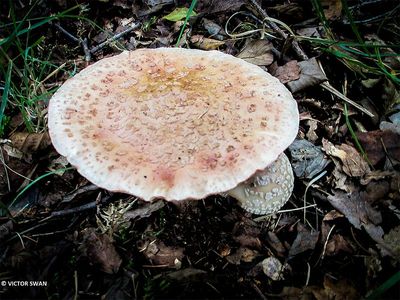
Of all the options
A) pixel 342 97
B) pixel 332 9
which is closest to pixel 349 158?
pixel 342 97

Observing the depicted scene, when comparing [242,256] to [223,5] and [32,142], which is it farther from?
[223,5]

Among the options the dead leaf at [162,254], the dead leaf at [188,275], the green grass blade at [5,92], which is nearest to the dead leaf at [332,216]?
the dead leaf at [188,275]

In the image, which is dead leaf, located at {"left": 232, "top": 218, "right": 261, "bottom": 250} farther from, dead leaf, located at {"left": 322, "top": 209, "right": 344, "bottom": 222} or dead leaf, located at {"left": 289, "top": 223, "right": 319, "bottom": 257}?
dead leaf, located at {"left": 322, "top": 209, "right": 344, "bottom": 222}

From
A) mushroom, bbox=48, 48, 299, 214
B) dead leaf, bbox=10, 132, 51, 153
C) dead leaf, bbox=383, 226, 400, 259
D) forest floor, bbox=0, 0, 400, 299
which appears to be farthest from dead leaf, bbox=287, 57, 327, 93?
dead leaf, bbox=10, 132, 51, 153

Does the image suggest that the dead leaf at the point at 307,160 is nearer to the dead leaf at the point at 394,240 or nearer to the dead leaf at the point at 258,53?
the dead leaf at the point at 394,240

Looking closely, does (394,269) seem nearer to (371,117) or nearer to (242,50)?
(371,117)

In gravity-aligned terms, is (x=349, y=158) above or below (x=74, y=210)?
above

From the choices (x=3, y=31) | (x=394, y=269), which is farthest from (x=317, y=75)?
(x=3, y=31)
